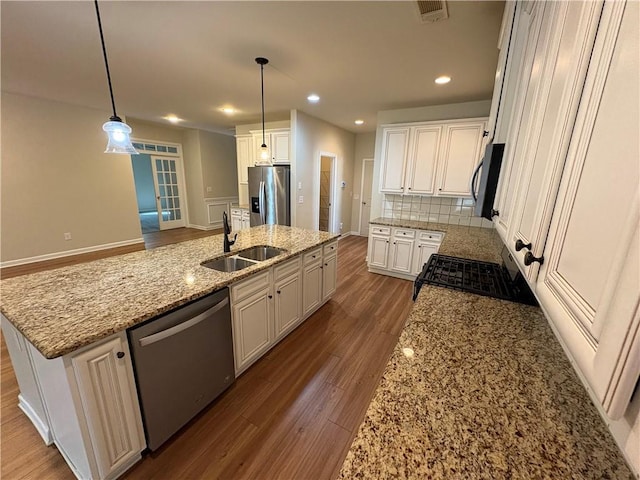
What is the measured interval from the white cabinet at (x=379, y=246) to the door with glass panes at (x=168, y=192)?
5.92 meters

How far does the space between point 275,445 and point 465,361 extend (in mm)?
1319

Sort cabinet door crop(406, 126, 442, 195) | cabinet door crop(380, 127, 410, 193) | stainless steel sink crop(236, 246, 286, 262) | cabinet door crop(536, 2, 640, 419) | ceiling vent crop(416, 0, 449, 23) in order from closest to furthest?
cabinet door crop(536, 2, 640, 419), ceiling vent crop(416, 0, 449, 23), stainless steel sink crop(236, 246, 286, 262), cabinet door crop(406, 126, 442, 195), cabinet door crop(380, 127, 410, 193)

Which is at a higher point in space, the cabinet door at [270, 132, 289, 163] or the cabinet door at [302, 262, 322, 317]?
the cabinet door at [270, 132, 289, 163]

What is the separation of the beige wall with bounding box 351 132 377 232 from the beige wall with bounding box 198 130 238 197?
376cm

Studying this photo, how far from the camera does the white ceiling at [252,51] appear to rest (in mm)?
1874

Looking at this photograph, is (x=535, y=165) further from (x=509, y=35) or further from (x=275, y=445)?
(x=275, y=445)

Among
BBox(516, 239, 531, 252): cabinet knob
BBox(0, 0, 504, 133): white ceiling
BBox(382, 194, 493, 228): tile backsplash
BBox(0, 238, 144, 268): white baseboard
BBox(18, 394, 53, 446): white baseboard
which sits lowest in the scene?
BBox(18, 394, 53, 446): white baseboard

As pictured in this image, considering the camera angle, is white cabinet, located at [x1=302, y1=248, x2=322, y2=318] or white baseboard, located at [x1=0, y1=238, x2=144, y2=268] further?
white baseboard, located at [x1=0, y1=238, x2=144, y2=268]

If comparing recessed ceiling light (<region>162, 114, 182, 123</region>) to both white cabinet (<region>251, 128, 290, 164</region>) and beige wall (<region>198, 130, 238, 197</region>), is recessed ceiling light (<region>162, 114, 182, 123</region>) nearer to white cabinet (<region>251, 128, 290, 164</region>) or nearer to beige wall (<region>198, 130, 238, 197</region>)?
beige wall (<region>198, 130, 238, 197</region>)

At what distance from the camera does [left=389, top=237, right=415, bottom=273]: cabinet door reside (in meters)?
3.92

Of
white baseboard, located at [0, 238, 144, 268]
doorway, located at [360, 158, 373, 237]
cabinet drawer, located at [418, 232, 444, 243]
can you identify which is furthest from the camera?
doorway, located at [360, 158, 373, 237]

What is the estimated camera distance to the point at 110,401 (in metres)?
1.25

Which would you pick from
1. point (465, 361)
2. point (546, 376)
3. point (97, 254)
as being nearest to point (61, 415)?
point (465, 361)

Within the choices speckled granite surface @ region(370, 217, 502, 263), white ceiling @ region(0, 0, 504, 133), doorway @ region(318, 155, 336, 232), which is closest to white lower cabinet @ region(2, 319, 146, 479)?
white ceiling @ region(0, 0, 504, 133)
